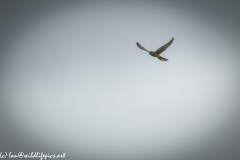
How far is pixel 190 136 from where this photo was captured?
32.4 ft

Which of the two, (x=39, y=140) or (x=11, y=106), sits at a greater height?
(x=11, y=106)

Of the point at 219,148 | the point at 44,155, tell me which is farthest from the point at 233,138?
the point at 44,155

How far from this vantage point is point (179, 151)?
8.92 metres

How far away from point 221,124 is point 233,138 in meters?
1.53

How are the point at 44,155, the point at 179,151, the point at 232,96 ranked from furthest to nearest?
the point at 232,96 → the point at 179,151 → the point at 44,155

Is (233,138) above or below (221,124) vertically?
below

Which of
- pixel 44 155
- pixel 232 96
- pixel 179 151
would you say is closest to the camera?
pixel 44 155

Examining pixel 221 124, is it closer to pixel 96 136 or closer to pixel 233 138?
pixel 233 138

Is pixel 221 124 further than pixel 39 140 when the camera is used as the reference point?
Yes

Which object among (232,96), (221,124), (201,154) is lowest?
(201,154)

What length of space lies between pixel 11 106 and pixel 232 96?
11.6 meters

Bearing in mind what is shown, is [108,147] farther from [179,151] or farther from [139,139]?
[179,151]

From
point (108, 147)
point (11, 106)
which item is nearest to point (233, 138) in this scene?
point (108, 147)

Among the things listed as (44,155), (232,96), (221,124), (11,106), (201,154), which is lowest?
(201,154)
